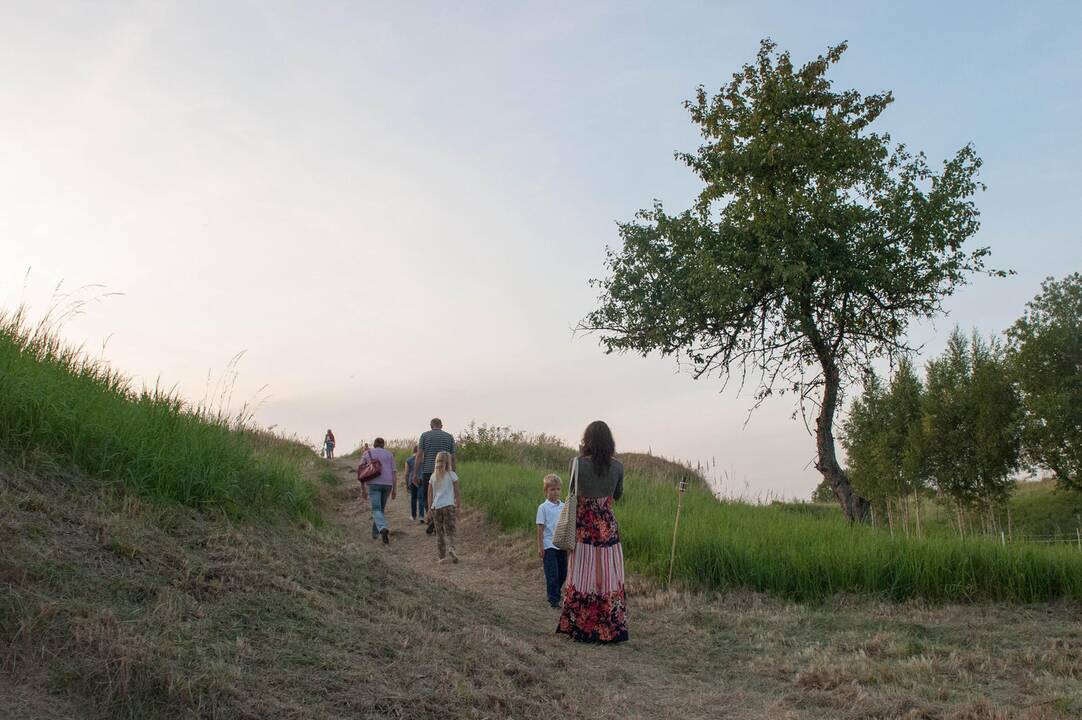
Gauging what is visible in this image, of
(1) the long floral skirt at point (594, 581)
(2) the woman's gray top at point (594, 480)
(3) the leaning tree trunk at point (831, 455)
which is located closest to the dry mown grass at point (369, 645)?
(1) the long floral skirt at point (594, 581)

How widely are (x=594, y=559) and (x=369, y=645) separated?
331 cm

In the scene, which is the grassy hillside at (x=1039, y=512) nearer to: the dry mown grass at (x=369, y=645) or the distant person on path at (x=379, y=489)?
the distant person on path at (x=379, y=489)

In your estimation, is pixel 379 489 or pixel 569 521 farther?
pixel 379 489

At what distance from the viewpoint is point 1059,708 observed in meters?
6.27

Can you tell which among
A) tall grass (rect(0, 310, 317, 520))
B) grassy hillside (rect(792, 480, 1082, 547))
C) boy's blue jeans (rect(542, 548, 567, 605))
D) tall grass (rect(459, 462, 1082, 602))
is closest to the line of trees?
grassy hillside (rect(792, 480, 1082, 547))

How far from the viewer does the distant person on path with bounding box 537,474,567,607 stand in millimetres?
10391

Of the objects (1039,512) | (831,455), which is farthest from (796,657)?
(1039,512)

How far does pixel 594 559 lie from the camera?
8.74 meters

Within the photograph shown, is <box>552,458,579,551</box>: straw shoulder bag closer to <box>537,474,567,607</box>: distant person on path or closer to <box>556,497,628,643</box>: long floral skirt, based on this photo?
<box>556,497,628,643</box>: long floral skirt

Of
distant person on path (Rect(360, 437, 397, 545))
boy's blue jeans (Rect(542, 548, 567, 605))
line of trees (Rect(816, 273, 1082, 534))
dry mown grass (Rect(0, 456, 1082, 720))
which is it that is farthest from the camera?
line of trees (Rect(816, 273, 1082, 534))

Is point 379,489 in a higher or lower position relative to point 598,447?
lower

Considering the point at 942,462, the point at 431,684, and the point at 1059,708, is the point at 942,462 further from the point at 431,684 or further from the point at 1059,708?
the point at 431,684

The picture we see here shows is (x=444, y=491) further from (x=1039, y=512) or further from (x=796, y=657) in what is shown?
(x=1039, y=512)

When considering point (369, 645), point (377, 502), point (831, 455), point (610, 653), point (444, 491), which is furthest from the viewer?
point (831, 455)
